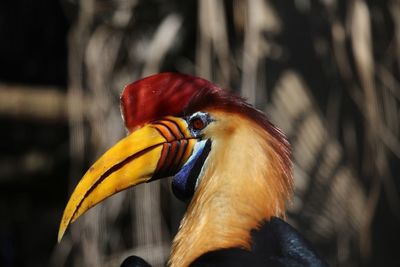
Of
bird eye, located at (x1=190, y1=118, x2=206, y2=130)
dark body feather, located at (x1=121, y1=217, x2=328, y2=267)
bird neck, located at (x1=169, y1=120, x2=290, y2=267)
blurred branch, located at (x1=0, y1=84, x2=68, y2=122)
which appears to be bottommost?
blurred branch, located at (x1=0, y1=84, x2=68, y2=122)

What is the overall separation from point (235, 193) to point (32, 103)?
1829mm

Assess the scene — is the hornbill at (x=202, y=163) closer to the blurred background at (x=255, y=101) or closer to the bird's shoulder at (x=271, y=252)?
the bird's shoulder at (x=271, y=252)

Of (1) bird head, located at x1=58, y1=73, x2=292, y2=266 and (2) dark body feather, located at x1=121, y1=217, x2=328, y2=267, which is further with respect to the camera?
(1) bird head, located at x1=58, y1=73, x2=292, y2=266

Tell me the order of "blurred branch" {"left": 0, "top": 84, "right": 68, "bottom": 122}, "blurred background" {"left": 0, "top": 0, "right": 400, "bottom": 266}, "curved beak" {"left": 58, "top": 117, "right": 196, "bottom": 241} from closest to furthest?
"curved beak" {"left": 58, "top": 117, "right": 196, "bottom": 241} → "blurred background" {"left": 0, "top": 0, "right": 400, "bottom": 266} → "blurred branch" {"left": 0, "top": 84, "right": 68, "bottom": 122}

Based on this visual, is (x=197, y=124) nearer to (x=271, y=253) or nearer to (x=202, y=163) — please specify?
(x=202, y=163)

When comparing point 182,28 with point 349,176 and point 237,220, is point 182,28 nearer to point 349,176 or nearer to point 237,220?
point 349,176

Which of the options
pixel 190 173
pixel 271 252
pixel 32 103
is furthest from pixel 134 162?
pixel 32 103

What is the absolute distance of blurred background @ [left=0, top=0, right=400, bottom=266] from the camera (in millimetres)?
3682

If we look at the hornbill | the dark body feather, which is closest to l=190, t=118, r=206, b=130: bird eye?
the hornbill

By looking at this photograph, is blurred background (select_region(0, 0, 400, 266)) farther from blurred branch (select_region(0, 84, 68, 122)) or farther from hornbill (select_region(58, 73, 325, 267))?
hornbill (select_region(58, 73, 325, 267))

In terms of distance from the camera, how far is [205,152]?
2.42 metres

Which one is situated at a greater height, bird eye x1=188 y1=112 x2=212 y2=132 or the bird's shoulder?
bird eye x1=188 y1=112 x2=212 y2=132

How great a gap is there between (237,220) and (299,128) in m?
1.46

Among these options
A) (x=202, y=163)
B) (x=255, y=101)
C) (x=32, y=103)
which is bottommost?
(x=32, y=103)
